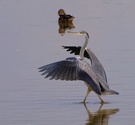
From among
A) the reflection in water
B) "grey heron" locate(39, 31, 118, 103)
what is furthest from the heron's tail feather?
the reflection in water

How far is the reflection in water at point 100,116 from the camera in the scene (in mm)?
10383

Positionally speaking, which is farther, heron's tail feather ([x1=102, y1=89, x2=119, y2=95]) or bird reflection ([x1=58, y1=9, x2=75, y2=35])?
bird reflection ([x1=58, y1=9, x2=75, y2=35])

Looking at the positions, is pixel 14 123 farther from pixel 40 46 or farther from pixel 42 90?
pixel 40 46

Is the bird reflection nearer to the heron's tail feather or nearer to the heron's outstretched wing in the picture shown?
the heron's outstretched wing

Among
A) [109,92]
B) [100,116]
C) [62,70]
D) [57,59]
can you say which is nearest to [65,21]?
[57,59]

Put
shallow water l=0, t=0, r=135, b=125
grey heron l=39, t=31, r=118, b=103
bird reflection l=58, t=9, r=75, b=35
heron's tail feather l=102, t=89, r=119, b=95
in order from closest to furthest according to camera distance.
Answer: shallow water l=0, t=0, r=135, b=125 < heron's tail feather l=102, t=89, r=119, b=95 < grey heron l=39, t=31, r=118, b=103 < bird reflection l=58, t=9, r=75, b=35

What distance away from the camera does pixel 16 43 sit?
1741 cm

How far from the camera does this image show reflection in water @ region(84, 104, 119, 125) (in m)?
10.4

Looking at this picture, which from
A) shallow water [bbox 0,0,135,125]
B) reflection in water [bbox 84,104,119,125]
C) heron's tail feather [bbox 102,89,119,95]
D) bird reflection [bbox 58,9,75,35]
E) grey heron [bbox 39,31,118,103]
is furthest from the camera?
bird reflection [bbox 58,9,75,35]

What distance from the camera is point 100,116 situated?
1081 cm

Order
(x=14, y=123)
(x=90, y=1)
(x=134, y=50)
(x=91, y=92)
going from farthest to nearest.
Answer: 1. (x=90, y=1)
2. (x=134, y=50)
3. (x=91, y=92)
4. (x=14, y=123)

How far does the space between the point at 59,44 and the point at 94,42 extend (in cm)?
79

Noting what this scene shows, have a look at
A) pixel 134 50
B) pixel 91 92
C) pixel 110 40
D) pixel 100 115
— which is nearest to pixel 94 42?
pixel 110 40

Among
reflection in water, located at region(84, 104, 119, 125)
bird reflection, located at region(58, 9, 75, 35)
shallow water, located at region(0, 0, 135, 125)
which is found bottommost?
bird reflection, located at region(58, 9, 75, 35)
